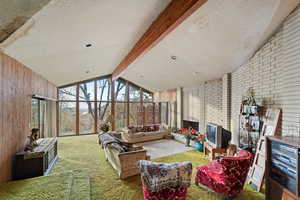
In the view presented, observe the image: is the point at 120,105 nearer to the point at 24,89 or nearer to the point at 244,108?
the point at 24,89

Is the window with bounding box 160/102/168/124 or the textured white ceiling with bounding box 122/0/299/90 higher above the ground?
the textured white ceiling with bounding box 122/0/299/90

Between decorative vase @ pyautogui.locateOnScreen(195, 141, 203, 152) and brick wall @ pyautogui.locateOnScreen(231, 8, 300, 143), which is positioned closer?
brick wall @ pyautogui.locateOnScreen(231, 8, 300, 143)

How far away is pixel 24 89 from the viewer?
384 cm

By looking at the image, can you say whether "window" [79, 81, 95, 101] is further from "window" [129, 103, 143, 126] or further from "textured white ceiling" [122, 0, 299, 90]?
"textured white ceiling" [122, 0, 299, 90]

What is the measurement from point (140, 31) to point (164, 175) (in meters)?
3.41

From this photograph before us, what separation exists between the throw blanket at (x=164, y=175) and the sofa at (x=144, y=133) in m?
4.66

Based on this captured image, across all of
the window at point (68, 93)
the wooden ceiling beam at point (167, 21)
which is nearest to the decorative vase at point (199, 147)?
the wooden ceiling beam at point (167, 21)

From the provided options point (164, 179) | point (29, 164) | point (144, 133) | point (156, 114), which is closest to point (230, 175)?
point (164, 179)

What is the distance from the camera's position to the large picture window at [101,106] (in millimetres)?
8344

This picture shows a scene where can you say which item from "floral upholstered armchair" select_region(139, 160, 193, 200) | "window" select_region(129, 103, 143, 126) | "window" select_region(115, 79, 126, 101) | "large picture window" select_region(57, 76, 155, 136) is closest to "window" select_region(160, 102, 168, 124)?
"large picture window" select_region(57, 76, 155, 136)

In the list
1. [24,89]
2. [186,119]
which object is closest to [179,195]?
[24,89]

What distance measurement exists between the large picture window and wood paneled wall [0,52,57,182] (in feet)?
13.8

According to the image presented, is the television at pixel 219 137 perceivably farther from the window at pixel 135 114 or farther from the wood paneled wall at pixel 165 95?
the window at pixel 135 114

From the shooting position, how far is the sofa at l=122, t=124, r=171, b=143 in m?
6.73
